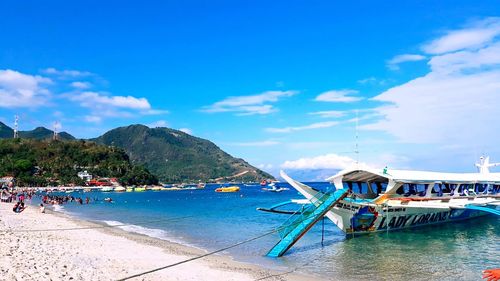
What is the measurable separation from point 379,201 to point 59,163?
168796 mm

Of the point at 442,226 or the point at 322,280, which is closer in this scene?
the point at 322,280

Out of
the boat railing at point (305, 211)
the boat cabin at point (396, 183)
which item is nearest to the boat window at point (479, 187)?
the boat cabin at point (396, 183)

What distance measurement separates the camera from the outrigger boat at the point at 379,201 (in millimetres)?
23953

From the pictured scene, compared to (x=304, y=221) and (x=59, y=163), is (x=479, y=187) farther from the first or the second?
(x=59, y=163)

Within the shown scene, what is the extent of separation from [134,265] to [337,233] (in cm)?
1640

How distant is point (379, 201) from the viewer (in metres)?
26.9

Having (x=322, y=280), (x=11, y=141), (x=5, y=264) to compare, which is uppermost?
(x=11, y=141)

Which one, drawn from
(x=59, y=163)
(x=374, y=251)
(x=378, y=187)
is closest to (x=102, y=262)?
(x=374, y=251)

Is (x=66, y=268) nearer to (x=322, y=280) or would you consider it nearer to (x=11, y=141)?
Result: (x=322, y=280)

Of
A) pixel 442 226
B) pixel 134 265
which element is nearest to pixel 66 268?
pixel 134 265

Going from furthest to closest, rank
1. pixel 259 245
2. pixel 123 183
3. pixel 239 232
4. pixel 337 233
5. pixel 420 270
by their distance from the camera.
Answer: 1. pixel 123 183
2. pixel 239 232
3. pixel 337 233
4. pixel 259 245
5. pixel 420 270

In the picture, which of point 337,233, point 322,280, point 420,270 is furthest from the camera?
point 337,233

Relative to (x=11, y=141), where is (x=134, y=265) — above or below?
below

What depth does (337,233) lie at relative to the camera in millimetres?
28609
